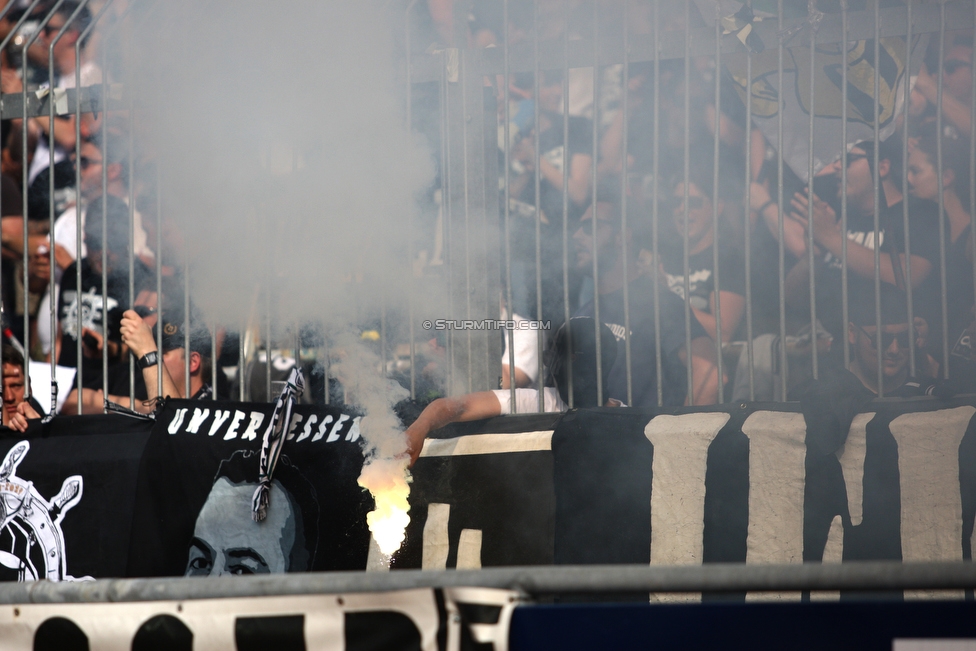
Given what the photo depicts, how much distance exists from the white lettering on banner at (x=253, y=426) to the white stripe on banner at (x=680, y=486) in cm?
136

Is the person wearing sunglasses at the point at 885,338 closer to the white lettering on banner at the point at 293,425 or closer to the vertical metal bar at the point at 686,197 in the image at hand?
the vertical metal bar at the point at 686,197

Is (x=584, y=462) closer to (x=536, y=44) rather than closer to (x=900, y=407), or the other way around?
(x=900, y=407)

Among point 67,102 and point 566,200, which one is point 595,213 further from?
point 67,102

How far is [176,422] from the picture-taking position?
11.1 ft

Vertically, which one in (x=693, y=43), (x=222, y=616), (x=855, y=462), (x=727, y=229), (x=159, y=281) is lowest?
(x=222, y=616)

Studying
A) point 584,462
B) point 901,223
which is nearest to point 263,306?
point 584,462

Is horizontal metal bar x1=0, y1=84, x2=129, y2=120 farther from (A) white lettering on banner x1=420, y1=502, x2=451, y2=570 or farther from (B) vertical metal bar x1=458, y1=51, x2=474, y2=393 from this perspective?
(A) white lettering on banner x1=420, y1=502, x2=451, y2=570

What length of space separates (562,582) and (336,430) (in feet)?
6.14

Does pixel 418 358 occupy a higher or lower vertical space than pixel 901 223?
lower

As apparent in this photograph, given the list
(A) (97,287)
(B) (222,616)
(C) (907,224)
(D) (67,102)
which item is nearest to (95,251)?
(A) (97,287)

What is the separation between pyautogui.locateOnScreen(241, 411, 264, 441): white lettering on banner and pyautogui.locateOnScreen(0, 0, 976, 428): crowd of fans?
311 millimetres

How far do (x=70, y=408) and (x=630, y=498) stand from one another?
2868mm

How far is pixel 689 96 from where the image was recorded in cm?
307

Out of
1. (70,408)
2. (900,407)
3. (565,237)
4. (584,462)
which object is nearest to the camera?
(900,407)
